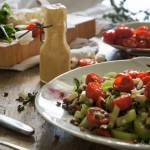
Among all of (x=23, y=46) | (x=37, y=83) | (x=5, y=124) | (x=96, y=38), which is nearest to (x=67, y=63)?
(x=37, y=83)

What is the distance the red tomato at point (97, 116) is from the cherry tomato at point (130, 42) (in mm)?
634

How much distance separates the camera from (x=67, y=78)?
1137 mm

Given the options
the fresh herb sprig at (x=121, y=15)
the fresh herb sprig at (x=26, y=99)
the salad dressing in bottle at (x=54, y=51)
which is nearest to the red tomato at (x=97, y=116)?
the fresh herb sprig at (x=26, y=99)

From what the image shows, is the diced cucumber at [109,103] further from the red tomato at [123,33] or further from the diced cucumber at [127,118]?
the red tomato at [123,33]

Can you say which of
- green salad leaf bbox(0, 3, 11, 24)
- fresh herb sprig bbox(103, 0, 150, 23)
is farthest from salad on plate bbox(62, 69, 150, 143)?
fresh herb sprig bbox(103, 0, 150, 23)

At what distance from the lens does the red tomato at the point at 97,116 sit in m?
0.85

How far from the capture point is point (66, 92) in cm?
108

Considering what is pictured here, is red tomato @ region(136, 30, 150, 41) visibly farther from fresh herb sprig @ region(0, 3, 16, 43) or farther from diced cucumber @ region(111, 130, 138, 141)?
diced cucumber @ region(111, 130, 138, 141)

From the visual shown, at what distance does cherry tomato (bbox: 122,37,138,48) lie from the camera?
4.85 feet

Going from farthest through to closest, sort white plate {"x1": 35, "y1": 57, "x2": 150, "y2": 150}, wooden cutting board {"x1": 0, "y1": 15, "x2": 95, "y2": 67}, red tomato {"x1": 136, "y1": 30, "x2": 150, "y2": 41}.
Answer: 1. red tomato {"x1": 136, "y1": 30, "x2": 150, "y2": 41}
2. wooden cutting board {"x1": 0, "y1": 15, "x2": 95, "y2": 67}
3. white plate {"x1": 35, "y1": 57, "x2": 150, "y2": 150}

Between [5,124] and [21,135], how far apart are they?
5 cm

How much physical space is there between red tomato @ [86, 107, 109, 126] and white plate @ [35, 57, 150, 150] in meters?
0.03

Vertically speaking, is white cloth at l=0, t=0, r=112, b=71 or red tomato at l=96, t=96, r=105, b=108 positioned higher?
red tomato at l=96, t=96, r=105, b=108

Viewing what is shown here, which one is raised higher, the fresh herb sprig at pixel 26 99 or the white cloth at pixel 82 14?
the fresh herb sprig at pixel 26 99
